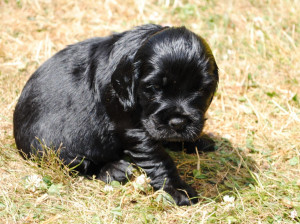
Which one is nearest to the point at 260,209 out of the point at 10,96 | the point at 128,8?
the point at 10,96

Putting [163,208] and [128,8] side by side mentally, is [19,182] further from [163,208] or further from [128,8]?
[128,8]

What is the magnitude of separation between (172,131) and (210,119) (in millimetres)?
1924

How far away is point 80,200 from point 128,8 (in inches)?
177

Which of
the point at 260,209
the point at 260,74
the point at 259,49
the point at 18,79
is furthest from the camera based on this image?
the point at 259,49

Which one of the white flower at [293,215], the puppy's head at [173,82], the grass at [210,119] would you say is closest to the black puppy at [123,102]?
the puppy's head at [173,82]

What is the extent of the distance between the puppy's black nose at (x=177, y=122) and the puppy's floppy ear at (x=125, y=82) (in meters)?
0.40

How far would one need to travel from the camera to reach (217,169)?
13.5 ft

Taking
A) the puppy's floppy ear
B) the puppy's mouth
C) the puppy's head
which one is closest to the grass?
the puppy's mouth

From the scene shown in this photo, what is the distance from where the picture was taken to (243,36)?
255 inches

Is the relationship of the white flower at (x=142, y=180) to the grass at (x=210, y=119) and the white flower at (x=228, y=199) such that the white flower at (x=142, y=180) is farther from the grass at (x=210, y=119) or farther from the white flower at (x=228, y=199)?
the white flower at (x=228, y=199)

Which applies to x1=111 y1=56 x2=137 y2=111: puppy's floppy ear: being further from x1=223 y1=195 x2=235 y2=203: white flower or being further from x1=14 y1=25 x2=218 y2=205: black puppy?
x1=223 y1=195 x2=235 y2=203: white flower

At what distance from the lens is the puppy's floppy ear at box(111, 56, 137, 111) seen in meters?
3.26

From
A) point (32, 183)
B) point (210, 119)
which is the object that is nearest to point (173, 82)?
point (32, 183)

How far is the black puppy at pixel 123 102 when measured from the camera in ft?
10.2
